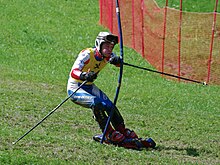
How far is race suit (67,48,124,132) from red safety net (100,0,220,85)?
10.1 metres

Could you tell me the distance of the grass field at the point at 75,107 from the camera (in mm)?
9258

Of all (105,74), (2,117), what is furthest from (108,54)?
(105,74)

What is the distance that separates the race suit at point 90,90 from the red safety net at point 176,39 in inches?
396

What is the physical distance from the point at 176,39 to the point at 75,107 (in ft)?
30.1

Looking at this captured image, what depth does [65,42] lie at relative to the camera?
23.2m

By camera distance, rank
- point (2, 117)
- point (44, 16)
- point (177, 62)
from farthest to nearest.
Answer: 1. point (44, 16)
2. point (177, 62)
3. point (2, 117)

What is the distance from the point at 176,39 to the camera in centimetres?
2148

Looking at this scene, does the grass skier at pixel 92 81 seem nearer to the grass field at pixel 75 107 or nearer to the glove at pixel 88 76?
the glove at pixel 88 76

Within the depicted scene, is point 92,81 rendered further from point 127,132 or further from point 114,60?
point 127,132

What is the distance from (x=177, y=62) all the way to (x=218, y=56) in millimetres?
1304

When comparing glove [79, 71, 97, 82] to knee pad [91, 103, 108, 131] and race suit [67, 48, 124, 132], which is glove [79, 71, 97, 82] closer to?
race suit [67, 48, 124, 132]

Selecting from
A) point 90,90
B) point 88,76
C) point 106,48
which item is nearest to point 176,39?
point 90,90

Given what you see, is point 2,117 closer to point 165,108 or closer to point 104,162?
point 104,162

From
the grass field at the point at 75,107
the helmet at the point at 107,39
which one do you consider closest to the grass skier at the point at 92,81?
the helmet at the point at 107,39
